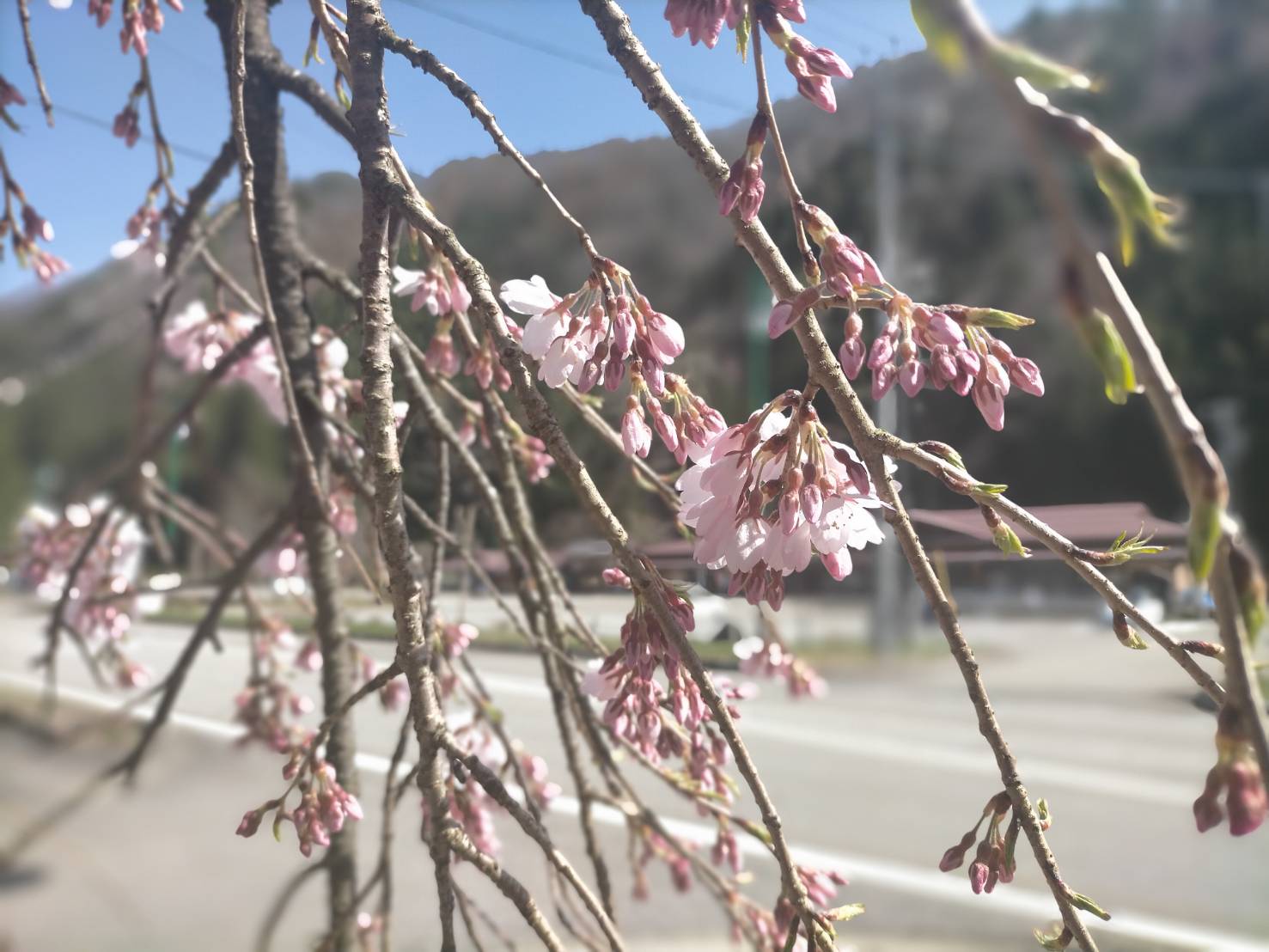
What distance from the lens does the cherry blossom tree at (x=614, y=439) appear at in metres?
0.19

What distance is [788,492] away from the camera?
11.9 inches

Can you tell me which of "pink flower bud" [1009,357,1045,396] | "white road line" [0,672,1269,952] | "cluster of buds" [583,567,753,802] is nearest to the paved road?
"white road line" [0,672,1269,952]

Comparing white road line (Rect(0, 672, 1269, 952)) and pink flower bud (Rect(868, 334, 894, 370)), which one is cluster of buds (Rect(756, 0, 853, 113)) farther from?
white road line (Rect(0, 672, 1269, 952))

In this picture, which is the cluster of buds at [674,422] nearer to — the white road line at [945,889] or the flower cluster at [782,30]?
the flower cluster at [782,30]

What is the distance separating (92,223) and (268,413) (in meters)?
0.20

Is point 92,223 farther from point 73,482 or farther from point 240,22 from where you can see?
point 240,22

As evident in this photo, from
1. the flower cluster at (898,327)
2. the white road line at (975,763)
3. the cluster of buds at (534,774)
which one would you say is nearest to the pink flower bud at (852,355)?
the flower cluster at (898,327)

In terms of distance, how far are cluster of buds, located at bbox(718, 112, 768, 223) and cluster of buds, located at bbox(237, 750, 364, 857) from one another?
A: 0.24 metres

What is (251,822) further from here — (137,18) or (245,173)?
(137,18)

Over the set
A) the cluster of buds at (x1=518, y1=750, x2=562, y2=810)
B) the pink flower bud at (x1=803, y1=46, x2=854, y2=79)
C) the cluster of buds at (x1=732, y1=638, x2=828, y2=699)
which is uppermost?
the pink flower bud at (x1=803, y1=46, x2=854, y2=79)

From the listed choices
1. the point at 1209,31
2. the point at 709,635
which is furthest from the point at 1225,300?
the point at 709,635

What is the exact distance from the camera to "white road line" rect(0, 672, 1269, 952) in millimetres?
931

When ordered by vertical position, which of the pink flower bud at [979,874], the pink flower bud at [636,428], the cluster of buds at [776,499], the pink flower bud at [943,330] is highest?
the pink flower bud at [943,330]

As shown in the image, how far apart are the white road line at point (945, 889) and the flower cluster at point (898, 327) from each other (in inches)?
28.1
